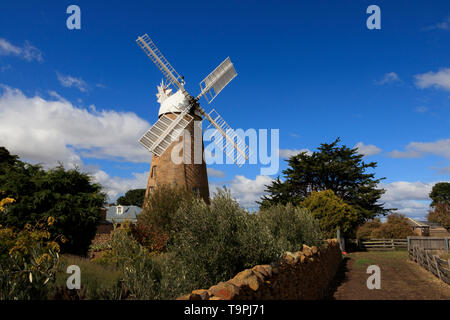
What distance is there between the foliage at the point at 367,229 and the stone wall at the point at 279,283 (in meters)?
29.5

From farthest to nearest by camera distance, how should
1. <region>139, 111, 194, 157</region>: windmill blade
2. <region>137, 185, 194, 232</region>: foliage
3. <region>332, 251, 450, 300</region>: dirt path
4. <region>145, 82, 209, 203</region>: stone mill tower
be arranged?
1. <region>139, 111, 194, 157</region>: windmill blade
2. <region>145, 82, 209, 203</region>: stone mill tower
3. <region>137, 185, 194, 232</region>: foliage
4. <region>332, 251, 450, 300</region>: dirt path

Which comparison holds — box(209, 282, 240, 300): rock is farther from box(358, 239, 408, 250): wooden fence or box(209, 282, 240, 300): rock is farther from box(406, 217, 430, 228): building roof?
box(406, 217, 430, 228): building roof

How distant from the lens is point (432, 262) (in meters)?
15.9

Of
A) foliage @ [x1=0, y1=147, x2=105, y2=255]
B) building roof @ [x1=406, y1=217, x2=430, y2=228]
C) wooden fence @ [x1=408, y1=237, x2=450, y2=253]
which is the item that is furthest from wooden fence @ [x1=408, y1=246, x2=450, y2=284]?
building roof @ [x1=406, y1=217, x2=430, y2=228]

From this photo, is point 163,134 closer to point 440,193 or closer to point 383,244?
point 383,244

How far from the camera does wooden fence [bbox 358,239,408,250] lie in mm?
31516

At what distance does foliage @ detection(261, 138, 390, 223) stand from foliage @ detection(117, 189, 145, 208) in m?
53.6

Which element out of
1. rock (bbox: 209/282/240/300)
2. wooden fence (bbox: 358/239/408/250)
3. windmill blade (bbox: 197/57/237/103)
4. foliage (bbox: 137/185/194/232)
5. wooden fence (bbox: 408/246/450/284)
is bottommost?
wooden fence (bbox: 358/239/408/250)

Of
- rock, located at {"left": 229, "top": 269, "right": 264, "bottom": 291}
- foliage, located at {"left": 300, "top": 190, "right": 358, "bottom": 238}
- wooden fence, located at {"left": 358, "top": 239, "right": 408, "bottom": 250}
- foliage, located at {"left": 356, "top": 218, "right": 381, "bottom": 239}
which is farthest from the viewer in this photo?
foliage, located at {"left": 356, "top": 218, "right": 381, "bottom": 239}

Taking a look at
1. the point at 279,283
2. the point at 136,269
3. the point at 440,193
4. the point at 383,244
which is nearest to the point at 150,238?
the point at 136,269

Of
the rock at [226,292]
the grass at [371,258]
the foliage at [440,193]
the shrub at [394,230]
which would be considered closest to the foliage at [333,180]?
the shrub at [394,230]

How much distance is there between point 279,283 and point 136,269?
3291 mm
